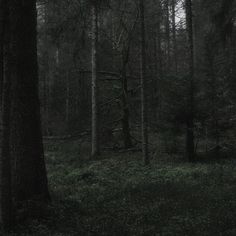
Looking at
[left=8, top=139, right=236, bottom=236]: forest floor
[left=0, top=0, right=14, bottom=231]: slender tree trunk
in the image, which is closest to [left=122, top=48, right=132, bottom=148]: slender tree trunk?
[left=8, top=139, right=236, bottom=236]: forest floor

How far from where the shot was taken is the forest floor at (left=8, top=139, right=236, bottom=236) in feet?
32.0

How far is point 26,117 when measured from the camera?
1140 cm

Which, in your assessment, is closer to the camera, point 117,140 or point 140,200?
point 140,200

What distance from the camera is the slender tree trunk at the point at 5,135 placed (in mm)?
9142

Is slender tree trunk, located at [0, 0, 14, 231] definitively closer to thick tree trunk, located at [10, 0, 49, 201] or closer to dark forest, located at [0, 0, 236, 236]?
dark forest, located at [0, 0, 236, 236]

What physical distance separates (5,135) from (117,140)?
17.9m

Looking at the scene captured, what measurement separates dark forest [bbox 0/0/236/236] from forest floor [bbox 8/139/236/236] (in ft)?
0.10

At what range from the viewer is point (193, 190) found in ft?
44.3

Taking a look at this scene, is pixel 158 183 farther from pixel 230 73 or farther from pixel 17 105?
pixel 230 73

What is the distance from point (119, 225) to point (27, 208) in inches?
80.8

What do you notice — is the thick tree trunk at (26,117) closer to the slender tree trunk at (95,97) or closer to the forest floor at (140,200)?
the forest floor at (140,200)

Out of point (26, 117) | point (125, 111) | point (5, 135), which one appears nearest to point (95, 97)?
point (125, 111)

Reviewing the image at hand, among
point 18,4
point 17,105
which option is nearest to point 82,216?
point 17,105

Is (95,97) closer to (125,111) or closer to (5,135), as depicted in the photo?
(125,111)
